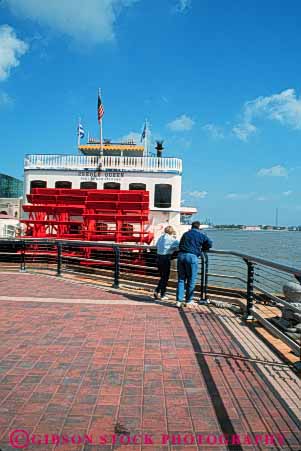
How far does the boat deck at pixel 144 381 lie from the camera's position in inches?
105

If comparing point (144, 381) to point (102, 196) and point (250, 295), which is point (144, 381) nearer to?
point (250, 295)

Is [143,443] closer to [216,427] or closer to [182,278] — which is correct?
[216,427]

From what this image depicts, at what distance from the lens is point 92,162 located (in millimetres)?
19891

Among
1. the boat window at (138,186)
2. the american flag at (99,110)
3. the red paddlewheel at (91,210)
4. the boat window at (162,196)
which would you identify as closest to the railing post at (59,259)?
the red paddlewheel at (91,210)

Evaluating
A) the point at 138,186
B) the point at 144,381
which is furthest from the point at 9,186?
the point at 144,381

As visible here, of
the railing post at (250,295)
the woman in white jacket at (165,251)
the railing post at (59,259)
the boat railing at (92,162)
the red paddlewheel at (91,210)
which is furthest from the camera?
the boat railing at (92,162)

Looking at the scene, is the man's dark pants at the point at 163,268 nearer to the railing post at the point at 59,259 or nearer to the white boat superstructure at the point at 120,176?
the railing post at the point at 59,259

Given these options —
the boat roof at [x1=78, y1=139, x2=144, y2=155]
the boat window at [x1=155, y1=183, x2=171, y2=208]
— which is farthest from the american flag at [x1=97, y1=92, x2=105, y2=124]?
the boat window at [x1=155, y1=183, x2=171, y2=208]

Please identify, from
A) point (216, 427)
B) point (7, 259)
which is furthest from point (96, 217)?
point (216, 427)

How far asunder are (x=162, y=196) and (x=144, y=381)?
16003mm

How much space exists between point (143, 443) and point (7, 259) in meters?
13.7

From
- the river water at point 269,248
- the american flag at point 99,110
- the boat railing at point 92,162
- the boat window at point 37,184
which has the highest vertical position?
the american flag at point 99,110

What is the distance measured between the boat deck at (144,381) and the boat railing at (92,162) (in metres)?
14.4

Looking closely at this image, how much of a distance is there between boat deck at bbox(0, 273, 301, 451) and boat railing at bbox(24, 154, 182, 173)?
1435 centimetres
